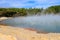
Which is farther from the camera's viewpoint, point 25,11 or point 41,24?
point 25,11

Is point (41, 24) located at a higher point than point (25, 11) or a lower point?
higher

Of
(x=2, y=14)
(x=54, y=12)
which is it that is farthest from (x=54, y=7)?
(x=2, y=14)

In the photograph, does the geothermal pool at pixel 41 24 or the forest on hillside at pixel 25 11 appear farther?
the forest on hillside at pixel 25 11

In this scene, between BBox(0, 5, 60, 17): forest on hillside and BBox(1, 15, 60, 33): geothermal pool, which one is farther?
BBox(0, 5, 60, 17): forest on hillside

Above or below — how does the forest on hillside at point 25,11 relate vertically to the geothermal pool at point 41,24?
below

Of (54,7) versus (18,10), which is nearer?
(54,7)

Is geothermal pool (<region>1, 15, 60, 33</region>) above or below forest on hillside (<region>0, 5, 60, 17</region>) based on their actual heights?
above

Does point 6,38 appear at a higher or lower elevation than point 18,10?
higher

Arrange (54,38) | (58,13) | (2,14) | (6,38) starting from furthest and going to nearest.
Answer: (2,14) → (58,13) → (54,38) → (6,38)

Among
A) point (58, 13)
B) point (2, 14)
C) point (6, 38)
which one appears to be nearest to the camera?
point (6, 38)

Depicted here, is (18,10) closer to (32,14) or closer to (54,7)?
(32,14)

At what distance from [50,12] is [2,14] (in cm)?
1074

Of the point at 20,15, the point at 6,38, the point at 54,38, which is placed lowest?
the point at 20,15

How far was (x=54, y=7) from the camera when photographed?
36281mm
